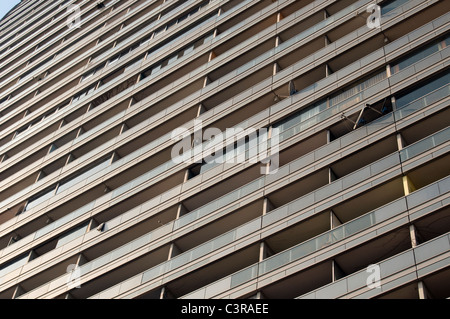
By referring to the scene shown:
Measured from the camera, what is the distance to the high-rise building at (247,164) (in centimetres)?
2314

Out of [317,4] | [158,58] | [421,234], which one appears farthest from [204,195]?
[158,58]

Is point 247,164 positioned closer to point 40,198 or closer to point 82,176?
point 82,176

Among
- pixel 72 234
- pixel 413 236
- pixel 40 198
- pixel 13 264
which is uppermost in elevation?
pixel 40 198

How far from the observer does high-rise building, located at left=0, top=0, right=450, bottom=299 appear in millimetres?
23141

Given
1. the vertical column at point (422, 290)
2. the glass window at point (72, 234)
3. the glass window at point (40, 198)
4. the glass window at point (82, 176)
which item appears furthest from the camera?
the glass window at point (40, 198)

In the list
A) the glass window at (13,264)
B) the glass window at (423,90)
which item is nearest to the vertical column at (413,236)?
the glass window at (423,90)

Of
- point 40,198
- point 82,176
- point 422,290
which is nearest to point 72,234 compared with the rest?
point 82,176

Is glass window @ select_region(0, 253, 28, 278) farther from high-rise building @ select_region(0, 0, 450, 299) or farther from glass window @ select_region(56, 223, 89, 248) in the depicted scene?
glass window @ select_region(56, 223, 89, 248)

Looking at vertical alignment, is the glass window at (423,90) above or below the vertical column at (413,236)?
above

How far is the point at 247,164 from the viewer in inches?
1160

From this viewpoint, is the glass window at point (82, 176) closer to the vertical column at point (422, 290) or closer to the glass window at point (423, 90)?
the glass window at point (423, 90)

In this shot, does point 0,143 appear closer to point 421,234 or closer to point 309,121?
point 309,121

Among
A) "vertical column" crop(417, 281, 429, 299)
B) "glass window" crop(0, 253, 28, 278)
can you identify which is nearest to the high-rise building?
"vertical column" crop(417, 281, 429, 299)

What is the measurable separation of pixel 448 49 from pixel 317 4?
11.5m
